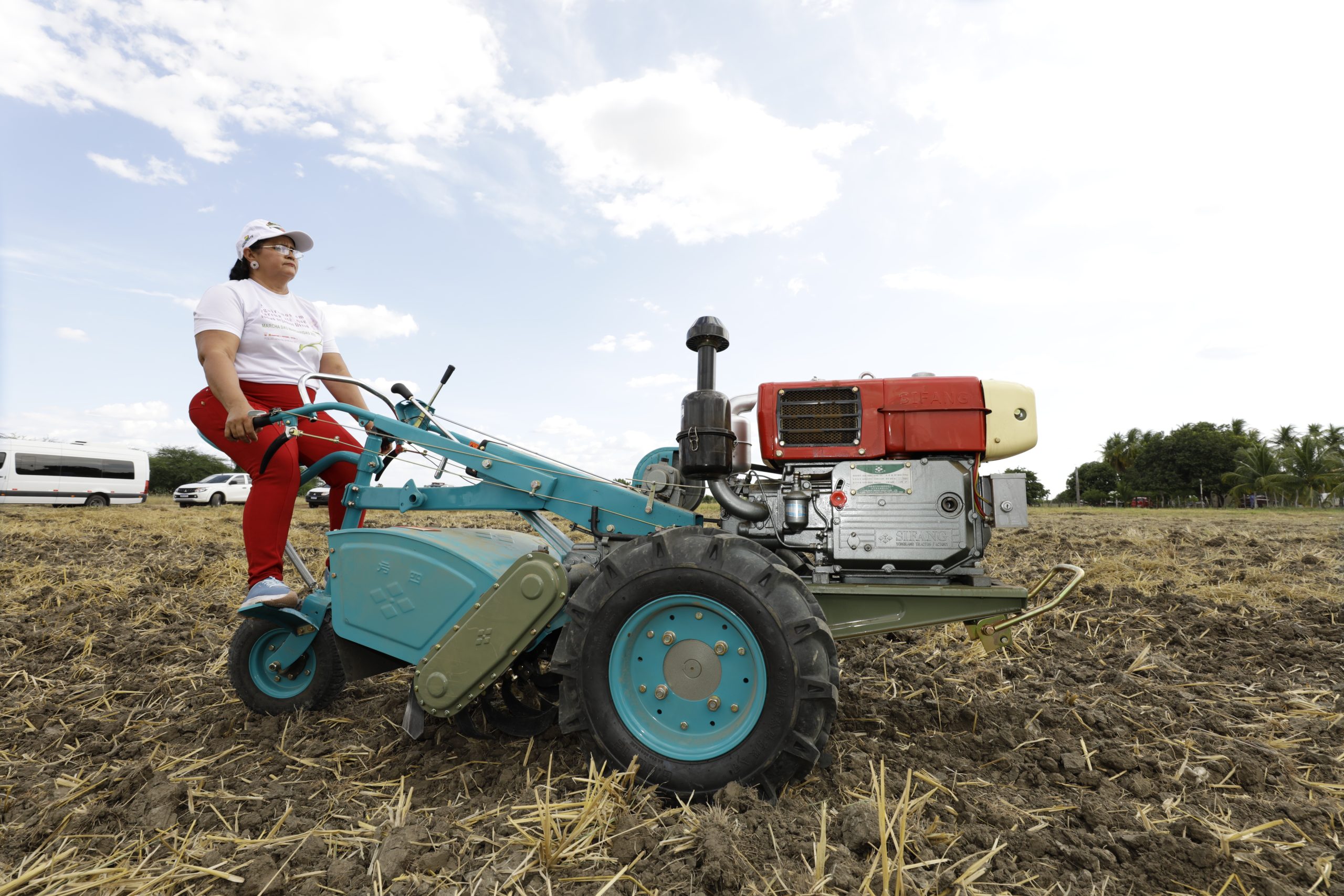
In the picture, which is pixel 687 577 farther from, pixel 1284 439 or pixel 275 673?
pixel 1284 439

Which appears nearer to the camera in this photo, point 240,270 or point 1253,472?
point 240,270

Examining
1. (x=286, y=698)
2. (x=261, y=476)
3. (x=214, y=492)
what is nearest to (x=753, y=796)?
(x=286, y=698)

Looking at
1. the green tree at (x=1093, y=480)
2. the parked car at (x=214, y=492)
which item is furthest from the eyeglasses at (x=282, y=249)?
the green tree at (x=1093, y=480)

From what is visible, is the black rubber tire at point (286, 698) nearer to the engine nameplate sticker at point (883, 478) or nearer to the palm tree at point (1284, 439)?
the engine nameplate sticker at point (883, 478)

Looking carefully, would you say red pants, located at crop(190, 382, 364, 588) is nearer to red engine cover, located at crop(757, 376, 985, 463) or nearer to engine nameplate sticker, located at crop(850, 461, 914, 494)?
red engine cover, located at crop(757, 376, 985, 463)

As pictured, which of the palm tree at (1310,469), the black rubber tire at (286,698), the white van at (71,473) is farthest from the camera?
the palm tree at (1310,469)

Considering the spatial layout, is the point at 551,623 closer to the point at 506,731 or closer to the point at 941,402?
the point at 506,731

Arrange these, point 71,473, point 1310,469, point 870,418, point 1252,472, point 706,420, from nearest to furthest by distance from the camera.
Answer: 1. point 706,420
2. point 870,418
3. point 71,473
4. point 1310,469
5. point 1252,472

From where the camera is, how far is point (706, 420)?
10.4 ft

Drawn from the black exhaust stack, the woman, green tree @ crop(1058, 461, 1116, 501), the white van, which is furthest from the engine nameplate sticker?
green tree @ crop(1058, 461, 1116, 501)

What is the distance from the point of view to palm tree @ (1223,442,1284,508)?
56.3 m

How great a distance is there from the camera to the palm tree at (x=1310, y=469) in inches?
2034

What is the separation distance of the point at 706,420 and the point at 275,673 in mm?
2482

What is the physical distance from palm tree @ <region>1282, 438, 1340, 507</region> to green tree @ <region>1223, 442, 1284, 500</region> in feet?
4.21
